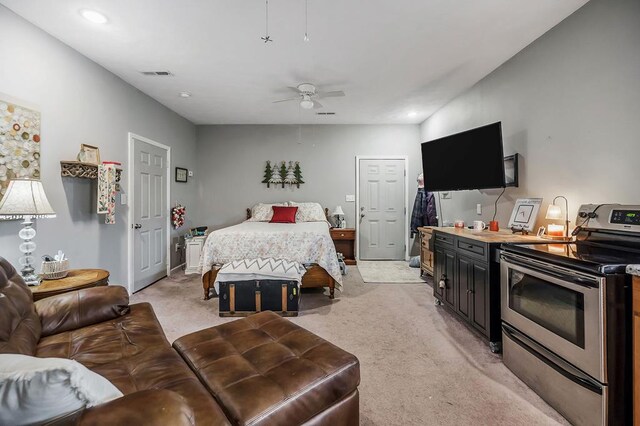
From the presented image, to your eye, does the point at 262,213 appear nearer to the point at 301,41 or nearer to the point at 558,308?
the point at 301,41

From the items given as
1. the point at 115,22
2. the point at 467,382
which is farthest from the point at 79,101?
the point at 467,382

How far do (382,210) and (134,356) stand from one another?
486 cm

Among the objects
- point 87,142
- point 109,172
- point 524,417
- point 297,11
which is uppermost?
point 297,11

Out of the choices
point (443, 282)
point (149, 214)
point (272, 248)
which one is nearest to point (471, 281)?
point (443, 282)

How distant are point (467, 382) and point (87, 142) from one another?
408 cm

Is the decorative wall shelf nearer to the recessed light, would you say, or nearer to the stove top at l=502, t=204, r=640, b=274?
the recessed light

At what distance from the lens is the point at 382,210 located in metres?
5.64

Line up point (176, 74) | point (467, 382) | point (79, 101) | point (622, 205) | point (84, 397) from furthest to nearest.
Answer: point (176, 74) → point (79, 101) → point (467, 382) → point (622, 205) → point (84, 397)

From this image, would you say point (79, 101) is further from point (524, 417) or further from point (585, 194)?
point (585, 194)

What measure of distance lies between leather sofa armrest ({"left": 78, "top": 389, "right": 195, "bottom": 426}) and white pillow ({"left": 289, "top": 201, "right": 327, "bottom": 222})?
4.40 meters

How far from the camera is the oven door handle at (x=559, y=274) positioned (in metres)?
1.41

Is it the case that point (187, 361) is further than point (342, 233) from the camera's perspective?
No

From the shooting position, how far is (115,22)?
2.37m

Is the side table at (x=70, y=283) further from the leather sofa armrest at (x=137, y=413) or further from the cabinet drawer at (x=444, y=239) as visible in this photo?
the cabinet drawer at (x=444, y=239)
